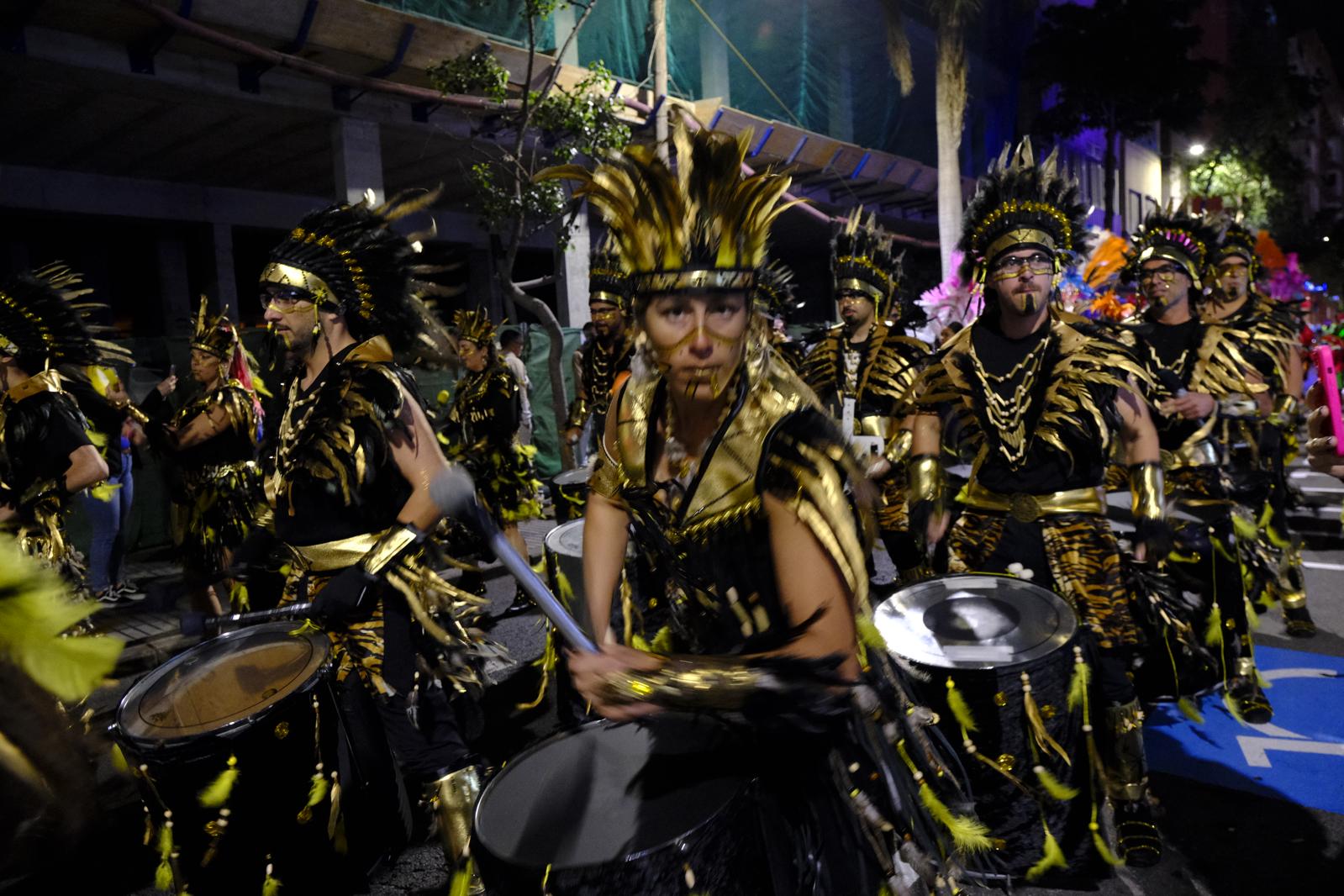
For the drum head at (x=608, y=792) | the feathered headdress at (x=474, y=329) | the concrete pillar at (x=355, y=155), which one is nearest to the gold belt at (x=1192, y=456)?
the drum head at (x=608, y=792)

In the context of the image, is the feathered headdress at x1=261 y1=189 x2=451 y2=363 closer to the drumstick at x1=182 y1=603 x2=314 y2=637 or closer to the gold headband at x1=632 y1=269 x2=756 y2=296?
the drumstick at x1=182 y1=603 x2=314 y2=637

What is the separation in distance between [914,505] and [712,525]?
78.7 inches

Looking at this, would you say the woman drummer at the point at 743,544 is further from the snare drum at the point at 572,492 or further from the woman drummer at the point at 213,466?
the woman drummer at the point at 213,466

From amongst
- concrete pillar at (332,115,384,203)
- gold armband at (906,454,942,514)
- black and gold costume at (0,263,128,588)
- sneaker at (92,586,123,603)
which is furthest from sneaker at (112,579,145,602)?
gold armband at (906,454,942,514)

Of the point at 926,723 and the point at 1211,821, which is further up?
the point at 926,723

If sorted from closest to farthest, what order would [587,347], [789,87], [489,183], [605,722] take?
1. [605,722]
2. [587,347]
3. [489,183]
4. [789,87]

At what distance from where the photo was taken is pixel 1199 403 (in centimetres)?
506

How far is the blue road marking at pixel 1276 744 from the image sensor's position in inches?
146

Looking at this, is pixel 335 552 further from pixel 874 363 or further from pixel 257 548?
pixel 874 363

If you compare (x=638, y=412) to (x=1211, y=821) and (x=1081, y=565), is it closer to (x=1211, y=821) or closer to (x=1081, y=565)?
(x=1081, y=565)

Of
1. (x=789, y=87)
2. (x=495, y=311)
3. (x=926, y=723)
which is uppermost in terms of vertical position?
(x=789, y=87)

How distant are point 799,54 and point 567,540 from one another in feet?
58.4

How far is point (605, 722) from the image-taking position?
2.08 metres

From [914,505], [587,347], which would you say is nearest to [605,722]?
[914,505]
